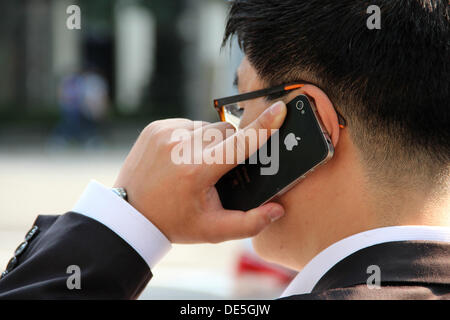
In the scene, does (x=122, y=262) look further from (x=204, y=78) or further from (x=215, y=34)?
(x=215, y=34)

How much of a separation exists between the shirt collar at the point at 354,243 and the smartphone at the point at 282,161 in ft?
0.69

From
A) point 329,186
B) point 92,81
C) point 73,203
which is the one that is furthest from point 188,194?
point 92,81

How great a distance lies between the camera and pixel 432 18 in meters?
1.53

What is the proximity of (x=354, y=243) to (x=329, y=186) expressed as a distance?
17cm

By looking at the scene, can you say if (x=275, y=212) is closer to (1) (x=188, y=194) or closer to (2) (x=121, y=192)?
(1) (x=188, y=194)

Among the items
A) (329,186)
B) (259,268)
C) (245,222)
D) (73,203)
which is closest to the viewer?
(329,186)

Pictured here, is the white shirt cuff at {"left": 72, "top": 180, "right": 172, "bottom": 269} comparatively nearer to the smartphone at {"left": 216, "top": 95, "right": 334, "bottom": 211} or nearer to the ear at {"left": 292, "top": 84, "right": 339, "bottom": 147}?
the smartphone at {"left": 216, "top": 95, "right": 334, "bottom": 211}

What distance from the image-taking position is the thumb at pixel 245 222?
1678 mm

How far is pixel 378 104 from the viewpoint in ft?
5.06

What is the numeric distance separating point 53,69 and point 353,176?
870 inches

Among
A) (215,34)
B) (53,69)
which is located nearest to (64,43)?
(53,69)

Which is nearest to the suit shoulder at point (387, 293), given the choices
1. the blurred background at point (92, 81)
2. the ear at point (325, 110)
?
the ear at point (325, 110)

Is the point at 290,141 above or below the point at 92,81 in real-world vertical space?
above

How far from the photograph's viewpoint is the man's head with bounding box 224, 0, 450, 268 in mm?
1516
